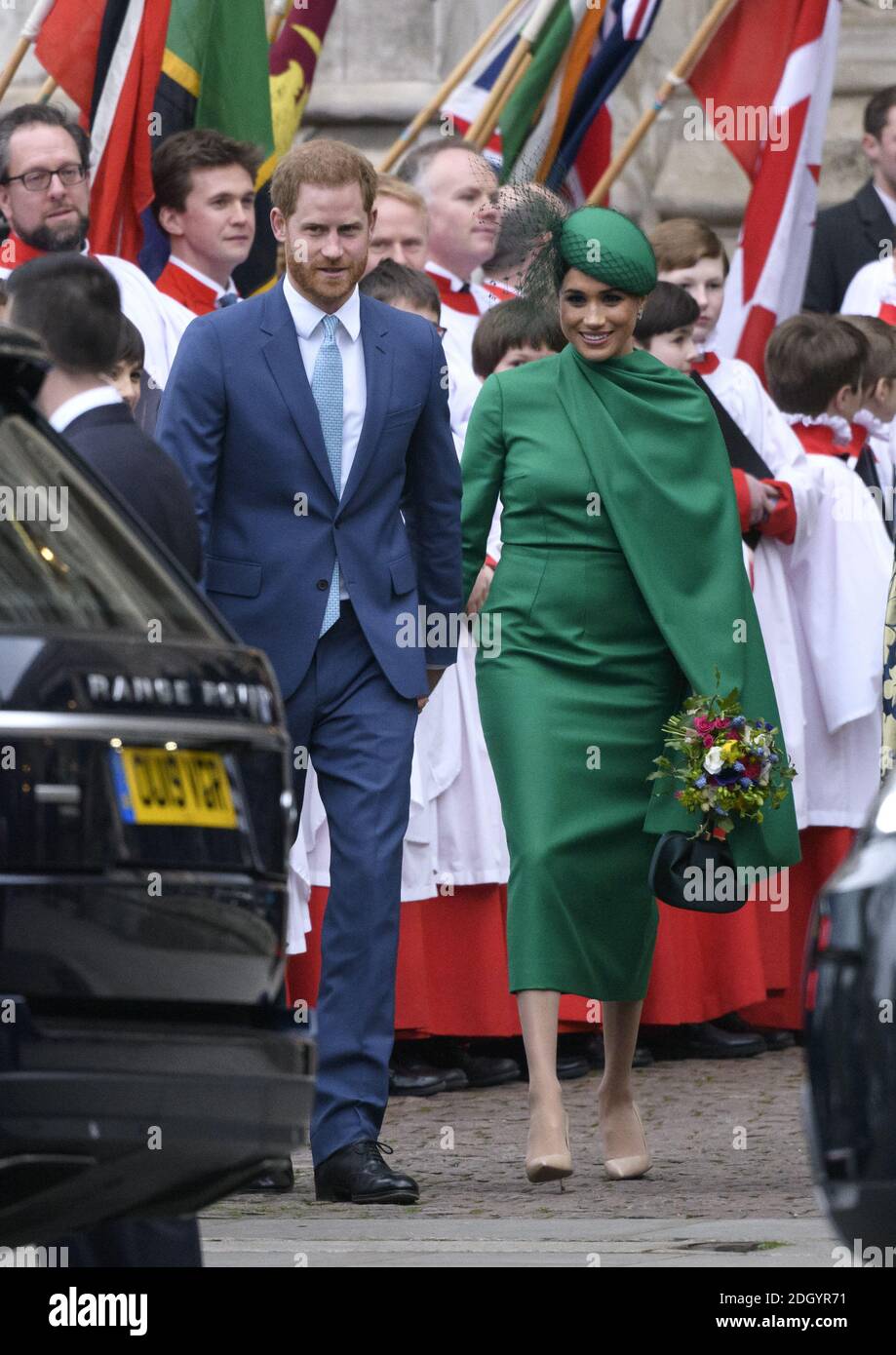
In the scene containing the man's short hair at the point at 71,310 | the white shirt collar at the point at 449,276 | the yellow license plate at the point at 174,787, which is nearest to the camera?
the yellow license plate at the point at 174,787

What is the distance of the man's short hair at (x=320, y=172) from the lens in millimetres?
7586

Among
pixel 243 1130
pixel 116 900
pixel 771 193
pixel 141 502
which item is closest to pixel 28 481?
pixel 116 900

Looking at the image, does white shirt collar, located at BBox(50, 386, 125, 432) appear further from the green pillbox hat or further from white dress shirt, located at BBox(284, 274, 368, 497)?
the green pillbox hat

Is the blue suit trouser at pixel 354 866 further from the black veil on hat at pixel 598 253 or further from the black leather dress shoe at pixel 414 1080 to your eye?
the black leather dress shoe at pixel 414 1080

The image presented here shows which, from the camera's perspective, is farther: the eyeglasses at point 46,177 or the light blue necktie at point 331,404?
the eyeglasses at point 46,177

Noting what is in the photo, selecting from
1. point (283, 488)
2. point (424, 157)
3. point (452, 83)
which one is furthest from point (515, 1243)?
point (452, 83)

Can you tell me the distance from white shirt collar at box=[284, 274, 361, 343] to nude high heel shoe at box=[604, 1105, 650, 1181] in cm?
213

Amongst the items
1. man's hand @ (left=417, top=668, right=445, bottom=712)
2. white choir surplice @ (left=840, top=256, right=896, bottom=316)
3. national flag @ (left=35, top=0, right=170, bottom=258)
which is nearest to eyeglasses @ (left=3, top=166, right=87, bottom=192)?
national flag @ (left=35, top=0, right=170, bottom=258)

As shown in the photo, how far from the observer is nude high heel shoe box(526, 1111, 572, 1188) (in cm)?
745

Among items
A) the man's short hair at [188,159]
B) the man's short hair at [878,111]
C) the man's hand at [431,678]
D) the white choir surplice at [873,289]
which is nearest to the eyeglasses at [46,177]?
the man's short hair at [188,159]

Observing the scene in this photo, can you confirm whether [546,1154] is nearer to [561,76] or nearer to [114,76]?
[114,76]

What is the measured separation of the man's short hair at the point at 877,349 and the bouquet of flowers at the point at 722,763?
3.79 metres

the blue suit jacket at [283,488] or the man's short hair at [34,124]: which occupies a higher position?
Answer: the man's short hair at [34,124]

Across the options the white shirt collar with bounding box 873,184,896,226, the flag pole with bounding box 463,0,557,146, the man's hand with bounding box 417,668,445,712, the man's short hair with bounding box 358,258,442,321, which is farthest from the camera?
the white shirt collar with bounding box 873,184,896,226
